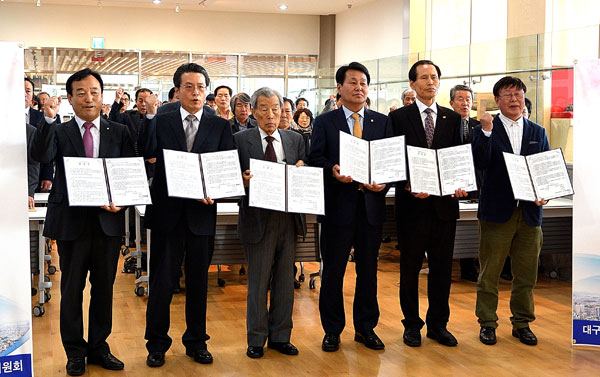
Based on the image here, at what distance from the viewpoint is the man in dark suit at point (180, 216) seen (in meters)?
4.33

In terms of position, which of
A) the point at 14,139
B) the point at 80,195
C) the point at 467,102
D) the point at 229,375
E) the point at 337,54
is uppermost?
the point at 337,54

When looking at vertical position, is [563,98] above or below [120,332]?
above

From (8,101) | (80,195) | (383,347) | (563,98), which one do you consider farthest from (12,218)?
(563,98)

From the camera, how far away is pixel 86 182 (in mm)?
4035

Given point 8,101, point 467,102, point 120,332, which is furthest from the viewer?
point 467,102

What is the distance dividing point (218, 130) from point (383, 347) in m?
1.79

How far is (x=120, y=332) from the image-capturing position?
17.4ft

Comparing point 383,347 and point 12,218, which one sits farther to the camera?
point 383,347

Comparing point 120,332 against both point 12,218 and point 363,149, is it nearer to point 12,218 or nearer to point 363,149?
point 12,218

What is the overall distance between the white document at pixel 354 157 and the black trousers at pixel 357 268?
0.72ft

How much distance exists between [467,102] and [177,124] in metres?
2.58

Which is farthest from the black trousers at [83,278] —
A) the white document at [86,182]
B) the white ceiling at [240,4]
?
the white ceiling at [240,4]

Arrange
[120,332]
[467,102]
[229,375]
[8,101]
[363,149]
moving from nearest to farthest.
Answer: [8,101], [229,375], [363,149], [120,332], [467,102]

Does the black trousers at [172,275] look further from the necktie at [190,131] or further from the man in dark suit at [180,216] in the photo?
the necktie at [190,131]
